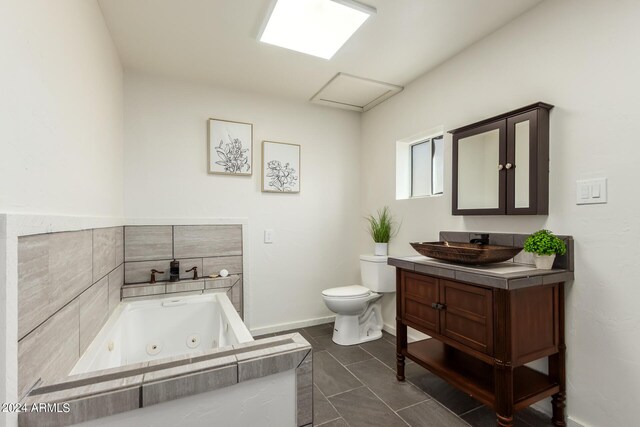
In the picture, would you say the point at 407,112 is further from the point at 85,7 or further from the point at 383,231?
the point at 85,7

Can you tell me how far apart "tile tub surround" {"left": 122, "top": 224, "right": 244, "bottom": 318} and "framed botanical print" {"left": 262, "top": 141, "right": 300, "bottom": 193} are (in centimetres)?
55

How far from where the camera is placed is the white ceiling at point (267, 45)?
181 centimetres

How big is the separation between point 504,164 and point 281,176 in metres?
1.94

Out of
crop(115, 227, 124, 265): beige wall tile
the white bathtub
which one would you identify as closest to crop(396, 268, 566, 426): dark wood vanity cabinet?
the white bathtub

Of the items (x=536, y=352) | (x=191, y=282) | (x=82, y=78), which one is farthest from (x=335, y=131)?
(x=536, y=352)

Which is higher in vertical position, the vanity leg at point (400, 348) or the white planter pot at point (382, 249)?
the white planter pot at point (382, 249)

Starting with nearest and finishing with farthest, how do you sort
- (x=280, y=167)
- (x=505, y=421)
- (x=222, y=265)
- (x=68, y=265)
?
(x=68, y=265) < (x=505, y=421) < (x=222, y=265) < (x=280, y=167)

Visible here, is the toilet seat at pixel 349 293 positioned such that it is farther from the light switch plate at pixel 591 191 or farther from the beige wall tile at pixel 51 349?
the beige wall tile at pixel 51 349

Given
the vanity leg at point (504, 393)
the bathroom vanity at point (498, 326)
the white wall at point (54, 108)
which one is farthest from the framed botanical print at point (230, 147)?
the vanity leg at point (504, 393)

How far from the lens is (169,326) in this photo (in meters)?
2.24

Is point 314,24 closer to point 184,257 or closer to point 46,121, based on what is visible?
point 46,121

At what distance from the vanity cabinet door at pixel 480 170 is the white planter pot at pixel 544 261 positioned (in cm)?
36

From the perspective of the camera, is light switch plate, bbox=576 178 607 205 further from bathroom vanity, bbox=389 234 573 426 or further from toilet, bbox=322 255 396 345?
toilet, bbox=322 255 396 345

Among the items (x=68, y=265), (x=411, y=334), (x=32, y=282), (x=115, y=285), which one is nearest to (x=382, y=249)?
(x=411, y=334)
